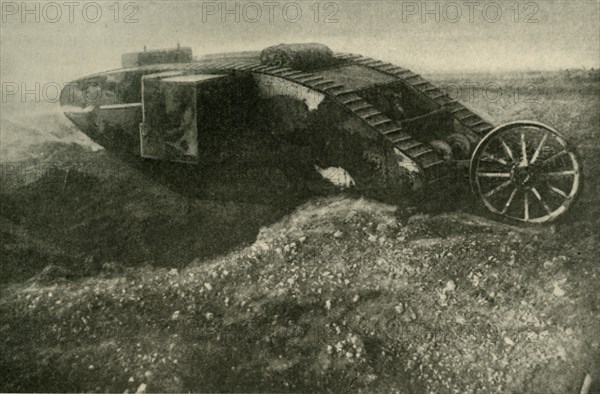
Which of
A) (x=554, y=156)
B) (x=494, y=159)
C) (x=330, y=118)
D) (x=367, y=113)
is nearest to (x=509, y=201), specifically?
(x=494, y=159)

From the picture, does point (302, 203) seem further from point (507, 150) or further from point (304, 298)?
point (507, 150)

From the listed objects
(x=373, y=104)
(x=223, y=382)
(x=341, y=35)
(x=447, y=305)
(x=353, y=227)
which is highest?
(x=341, y=35)

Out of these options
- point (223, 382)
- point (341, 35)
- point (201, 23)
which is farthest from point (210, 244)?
point (341, 35)

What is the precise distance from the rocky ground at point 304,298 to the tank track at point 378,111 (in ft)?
1.25

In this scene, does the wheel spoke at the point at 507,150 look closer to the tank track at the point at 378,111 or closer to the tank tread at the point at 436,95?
the tank track at the point at 378,111

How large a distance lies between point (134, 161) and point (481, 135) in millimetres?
3311

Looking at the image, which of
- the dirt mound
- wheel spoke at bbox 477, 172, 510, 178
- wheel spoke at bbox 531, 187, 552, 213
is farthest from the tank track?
wheel spoke at bbox 531, 187, 552, 213

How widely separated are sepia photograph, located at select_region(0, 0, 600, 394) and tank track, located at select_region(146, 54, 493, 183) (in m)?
0.02

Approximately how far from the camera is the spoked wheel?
3.99 meters

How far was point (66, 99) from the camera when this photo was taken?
5.95m

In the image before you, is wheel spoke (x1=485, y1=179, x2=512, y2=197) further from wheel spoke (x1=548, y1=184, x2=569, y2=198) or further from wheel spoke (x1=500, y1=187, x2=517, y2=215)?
wheel spoke (x1=548, y1=184, x2=569, y2=198)

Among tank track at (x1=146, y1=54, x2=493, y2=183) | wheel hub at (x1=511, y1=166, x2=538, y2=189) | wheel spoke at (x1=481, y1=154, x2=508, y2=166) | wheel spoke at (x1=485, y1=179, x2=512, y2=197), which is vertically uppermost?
tank track at (x1=146, y1=54, x2=493, y2=183)

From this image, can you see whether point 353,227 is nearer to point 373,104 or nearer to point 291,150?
point 291,150

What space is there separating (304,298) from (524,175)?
181 cm
